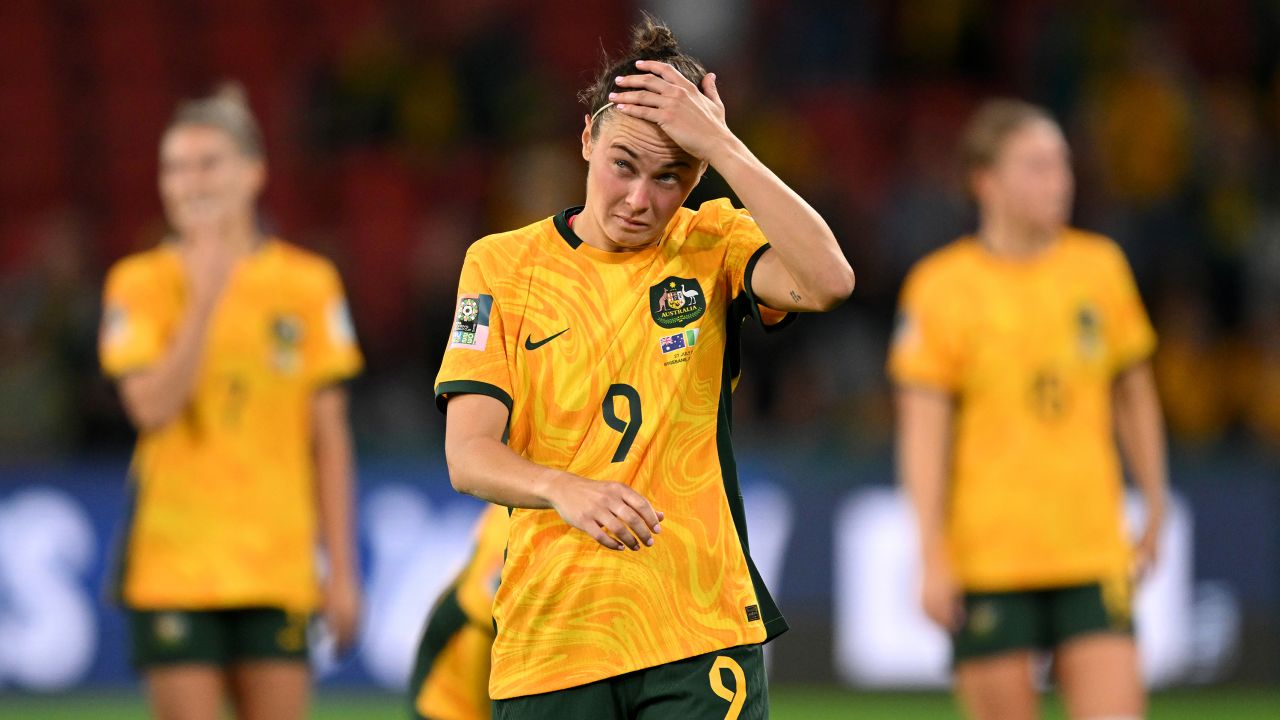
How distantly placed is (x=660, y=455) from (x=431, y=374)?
783 centimetres

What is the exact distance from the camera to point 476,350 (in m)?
3.57

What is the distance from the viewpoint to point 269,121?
14.3 meters

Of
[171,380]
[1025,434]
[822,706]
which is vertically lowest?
[822,706]

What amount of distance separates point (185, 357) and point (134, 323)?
244mm

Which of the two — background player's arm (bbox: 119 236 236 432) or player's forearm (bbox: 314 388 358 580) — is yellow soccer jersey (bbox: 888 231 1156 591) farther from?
background player's arm (bbox: 119 236 236 432)

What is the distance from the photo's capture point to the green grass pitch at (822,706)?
30.1 ft

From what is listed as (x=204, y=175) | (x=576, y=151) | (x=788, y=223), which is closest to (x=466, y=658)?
(x=788, y=223)

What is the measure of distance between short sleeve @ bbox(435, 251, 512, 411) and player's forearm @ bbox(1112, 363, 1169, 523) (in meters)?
2.98

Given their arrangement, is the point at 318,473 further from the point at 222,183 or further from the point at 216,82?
the point at 216,82

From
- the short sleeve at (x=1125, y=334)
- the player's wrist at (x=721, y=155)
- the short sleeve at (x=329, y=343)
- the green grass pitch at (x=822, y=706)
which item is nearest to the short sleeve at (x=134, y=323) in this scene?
the short sleeve at (x=329, y=343)

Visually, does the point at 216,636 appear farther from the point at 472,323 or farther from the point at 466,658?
the point at 472,323

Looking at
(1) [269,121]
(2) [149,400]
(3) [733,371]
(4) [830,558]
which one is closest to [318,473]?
(2) [149,400]

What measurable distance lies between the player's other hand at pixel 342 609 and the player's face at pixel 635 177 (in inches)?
98.9

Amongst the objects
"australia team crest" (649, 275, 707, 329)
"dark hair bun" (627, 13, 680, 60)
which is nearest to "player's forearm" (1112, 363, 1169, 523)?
"australia team crest" (649, 275, 707, 329)
